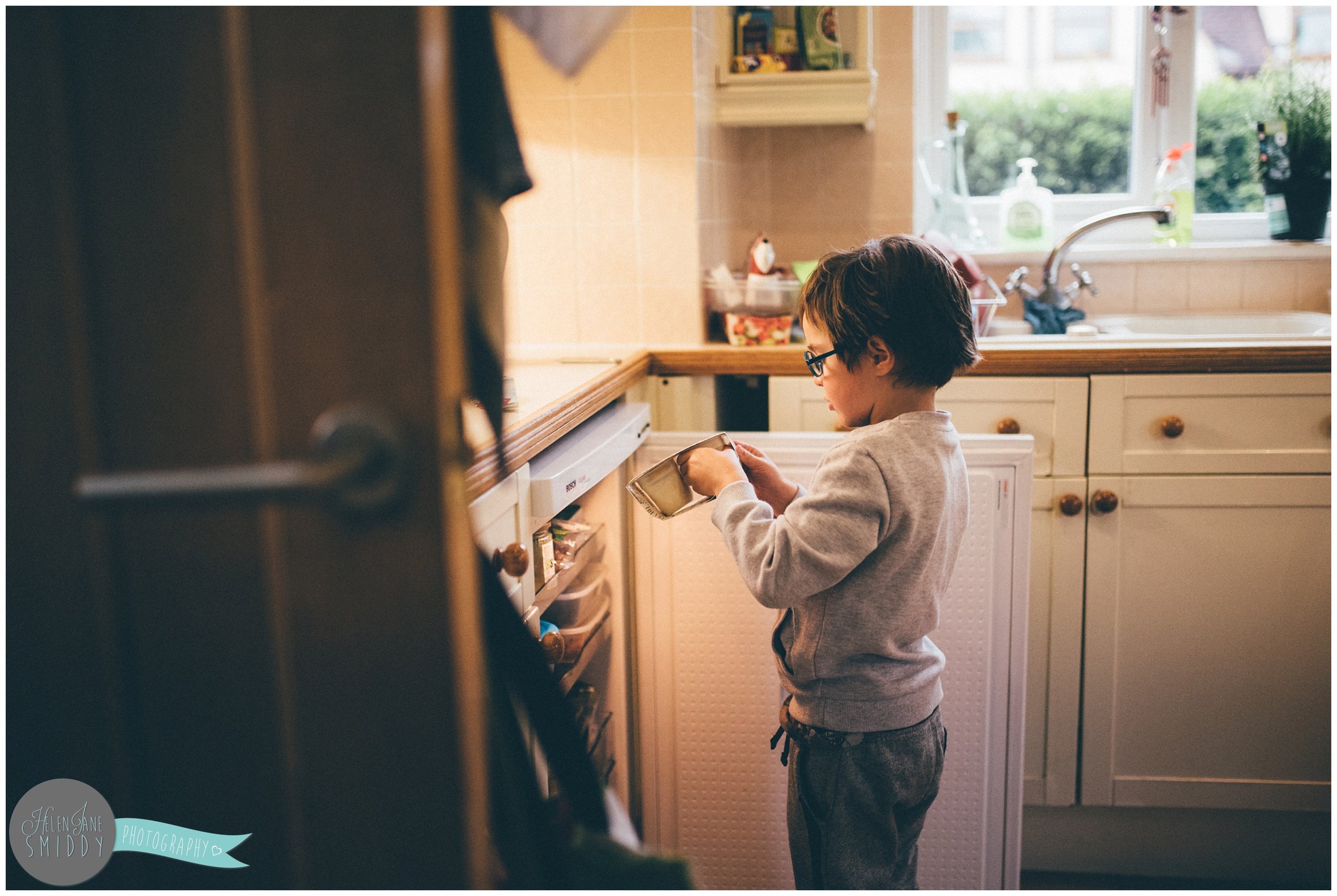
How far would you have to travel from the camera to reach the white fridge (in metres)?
1.43

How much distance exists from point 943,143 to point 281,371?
2136mm

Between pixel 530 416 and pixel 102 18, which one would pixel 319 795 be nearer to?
pixel 102 18

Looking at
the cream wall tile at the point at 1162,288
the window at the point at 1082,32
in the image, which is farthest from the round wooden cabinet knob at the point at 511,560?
the window at the point at 1082,32

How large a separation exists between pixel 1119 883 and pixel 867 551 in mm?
1220

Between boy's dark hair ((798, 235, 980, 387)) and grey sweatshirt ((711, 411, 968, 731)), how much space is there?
6 cm

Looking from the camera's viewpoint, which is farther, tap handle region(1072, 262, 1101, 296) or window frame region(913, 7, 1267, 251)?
window frame region(913, 7, 1267, 251)

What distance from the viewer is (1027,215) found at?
238cm

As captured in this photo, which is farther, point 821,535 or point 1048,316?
point 1048,316

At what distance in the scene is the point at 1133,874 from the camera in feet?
6.15

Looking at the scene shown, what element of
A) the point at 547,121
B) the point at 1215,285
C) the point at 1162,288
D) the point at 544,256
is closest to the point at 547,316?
the point at 544,256

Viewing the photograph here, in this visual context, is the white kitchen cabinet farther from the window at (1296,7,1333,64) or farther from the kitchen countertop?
the window at (1296,7,1333,64)

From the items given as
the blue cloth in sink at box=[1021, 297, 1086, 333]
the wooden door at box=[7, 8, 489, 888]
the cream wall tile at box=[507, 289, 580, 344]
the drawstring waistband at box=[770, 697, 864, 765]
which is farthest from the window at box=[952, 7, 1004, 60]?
the wooden door at box=[7, 8, 489, 888]

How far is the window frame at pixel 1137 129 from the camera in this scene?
241 cm

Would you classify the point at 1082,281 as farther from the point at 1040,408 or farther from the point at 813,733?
the point at 813,733
